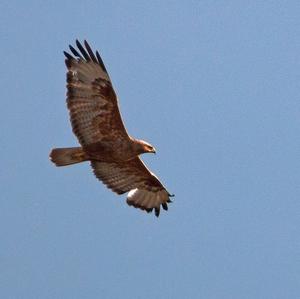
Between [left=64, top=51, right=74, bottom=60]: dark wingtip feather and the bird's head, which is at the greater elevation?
[left=64, top=51, right=74, bottom=60]: dark wingtip feather

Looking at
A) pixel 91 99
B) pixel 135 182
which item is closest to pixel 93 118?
pixel 91 99

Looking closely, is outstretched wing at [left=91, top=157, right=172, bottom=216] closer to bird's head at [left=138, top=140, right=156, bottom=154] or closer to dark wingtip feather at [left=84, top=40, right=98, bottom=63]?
bird's head at [left=138, top=140, right=156, bottom=154]

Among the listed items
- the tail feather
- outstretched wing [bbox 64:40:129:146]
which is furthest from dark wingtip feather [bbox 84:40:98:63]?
the tail feather

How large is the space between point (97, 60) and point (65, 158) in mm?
1518

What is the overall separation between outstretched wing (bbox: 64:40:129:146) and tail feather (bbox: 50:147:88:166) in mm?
249

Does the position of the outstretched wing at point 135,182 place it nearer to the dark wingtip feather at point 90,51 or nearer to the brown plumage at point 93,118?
the brown plumage at point 93,118

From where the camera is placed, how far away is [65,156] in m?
17.0

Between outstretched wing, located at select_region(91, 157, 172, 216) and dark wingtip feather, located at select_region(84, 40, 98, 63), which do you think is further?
outstretched wing, located at select_region(91, 157, 172, 216)

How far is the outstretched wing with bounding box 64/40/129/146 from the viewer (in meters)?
17.0

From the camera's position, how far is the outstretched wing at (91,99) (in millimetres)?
17031

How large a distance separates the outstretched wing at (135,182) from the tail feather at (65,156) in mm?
1112

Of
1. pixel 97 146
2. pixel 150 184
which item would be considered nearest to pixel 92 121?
pixel 97 146

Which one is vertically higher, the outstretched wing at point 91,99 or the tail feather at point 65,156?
the outstretched wing at point 91,99

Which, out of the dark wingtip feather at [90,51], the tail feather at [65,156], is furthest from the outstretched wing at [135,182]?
the dark wingtip feather at [90,51]
